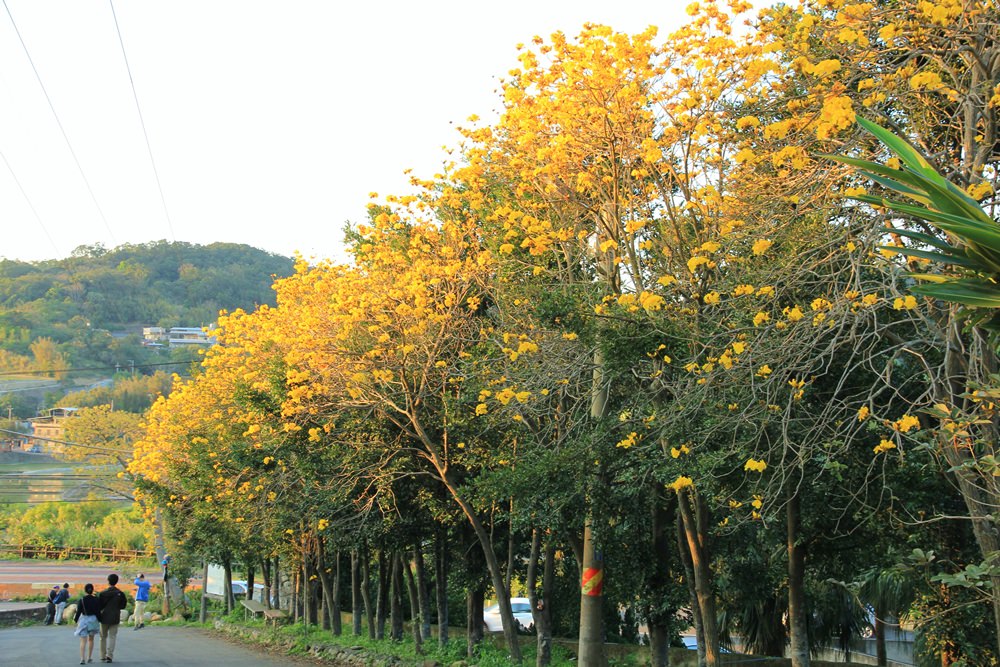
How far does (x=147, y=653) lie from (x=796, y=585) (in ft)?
42.3

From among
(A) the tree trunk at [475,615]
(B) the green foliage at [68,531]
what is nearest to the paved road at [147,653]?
(A) the tree trunk at [475,615]

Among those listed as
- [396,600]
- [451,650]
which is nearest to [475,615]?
[451,650]

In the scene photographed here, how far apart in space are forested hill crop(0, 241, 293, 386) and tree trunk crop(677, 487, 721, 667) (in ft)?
147

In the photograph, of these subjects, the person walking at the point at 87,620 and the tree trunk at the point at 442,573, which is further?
the tree trunk at the point at 442,573

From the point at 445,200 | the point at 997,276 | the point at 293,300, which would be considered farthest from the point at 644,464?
the point at 293,300

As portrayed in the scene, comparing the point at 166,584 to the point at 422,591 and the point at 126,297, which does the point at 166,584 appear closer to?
the point at 422,591

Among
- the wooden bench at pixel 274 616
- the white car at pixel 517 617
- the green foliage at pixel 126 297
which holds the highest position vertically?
the green foliage at pixel 126 297

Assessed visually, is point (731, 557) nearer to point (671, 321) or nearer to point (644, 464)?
point (644, 464)

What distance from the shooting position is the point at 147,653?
60.0 feet

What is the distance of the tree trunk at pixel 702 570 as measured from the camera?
11.2m

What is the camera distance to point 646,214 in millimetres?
11070

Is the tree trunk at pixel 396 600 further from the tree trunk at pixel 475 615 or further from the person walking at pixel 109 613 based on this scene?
the person walking at pixel 109 613

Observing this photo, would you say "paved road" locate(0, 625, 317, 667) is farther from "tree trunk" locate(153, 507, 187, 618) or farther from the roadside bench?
"tree trunk" locate(153, 507, 187, 618)

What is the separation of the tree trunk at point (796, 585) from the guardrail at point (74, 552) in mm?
51158
